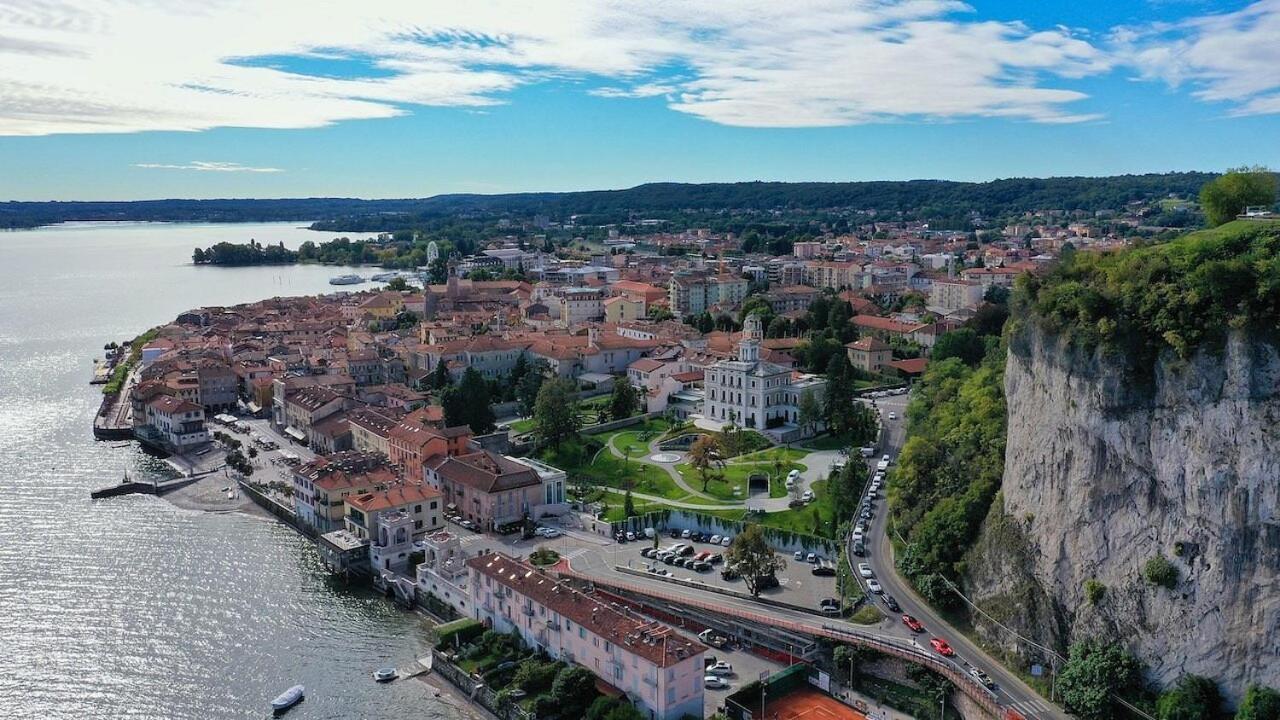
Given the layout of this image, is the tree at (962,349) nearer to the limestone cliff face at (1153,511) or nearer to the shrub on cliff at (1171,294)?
the shrub on cliff at (1171,294)

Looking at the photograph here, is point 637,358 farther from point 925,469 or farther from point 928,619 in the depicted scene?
point 928,619

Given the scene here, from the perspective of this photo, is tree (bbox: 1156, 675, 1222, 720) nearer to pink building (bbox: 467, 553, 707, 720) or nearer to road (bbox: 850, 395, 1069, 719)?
road (bbox: 850, 395, 1069, 719)

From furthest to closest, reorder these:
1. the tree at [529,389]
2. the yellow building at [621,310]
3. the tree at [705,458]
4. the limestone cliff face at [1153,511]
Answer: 1. the yellow building at [621,310]
2. the tree at [529,389]
3. the tree at [705,458]
4. the limestone cliff face at [1153,511]

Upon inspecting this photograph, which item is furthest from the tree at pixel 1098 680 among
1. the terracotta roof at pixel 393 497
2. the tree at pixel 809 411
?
the terracotta roof at pixel 393 497

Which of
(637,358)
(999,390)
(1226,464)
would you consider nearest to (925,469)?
(999,390)

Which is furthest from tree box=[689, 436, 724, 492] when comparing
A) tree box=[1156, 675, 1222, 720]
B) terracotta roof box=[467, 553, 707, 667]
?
tree box=[1156, 675, 1222, 720]

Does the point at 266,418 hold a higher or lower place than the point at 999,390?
lower
